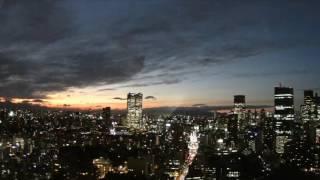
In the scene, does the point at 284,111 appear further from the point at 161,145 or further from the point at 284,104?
the point at 161,145

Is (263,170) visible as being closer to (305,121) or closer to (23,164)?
(23,164)

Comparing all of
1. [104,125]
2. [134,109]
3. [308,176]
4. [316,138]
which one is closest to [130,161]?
[308,176]

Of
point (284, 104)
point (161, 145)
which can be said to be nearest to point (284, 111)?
point (284, 104)

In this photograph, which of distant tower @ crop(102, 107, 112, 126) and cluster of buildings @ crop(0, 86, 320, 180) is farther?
distant tower @ crop(102, 107, 112, 126)

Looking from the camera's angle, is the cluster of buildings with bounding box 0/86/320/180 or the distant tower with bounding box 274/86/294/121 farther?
the distant tower with bounding box 274/86/294/121

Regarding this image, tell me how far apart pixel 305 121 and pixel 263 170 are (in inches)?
745

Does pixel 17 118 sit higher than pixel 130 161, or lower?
higher

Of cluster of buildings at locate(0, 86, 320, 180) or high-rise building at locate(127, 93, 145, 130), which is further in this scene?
high-rise building at locate(127, 93, 145, 130)

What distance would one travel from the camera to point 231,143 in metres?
34.4

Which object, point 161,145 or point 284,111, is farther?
point 284,111

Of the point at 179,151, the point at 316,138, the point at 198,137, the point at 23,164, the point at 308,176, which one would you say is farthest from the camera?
the point at 198,137

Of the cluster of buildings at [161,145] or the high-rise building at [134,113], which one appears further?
the high-rise building at [134,113]

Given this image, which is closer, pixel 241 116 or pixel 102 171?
pixel 102 171

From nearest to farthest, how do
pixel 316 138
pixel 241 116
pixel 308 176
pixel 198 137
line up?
pixel 308 176
pixel 316 138
pixel 198 137
pixel 241 116
